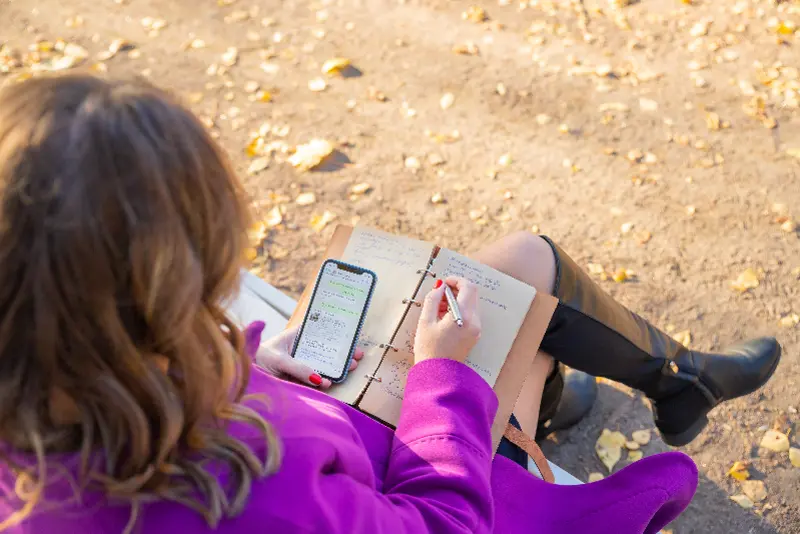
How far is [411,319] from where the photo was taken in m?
1.57

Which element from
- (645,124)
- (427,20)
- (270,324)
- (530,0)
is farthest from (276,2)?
(270,324)

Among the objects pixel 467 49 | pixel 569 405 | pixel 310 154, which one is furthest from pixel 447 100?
pixel 569 405

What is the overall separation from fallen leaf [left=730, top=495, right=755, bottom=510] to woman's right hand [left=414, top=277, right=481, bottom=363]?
122 cm

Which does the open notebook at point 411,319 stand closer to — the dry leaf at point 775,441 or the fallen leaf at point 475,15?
the dry leaf at point 775,441

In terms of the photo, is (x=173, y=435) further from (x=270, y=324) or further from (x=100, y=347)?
(x=270, y=324)

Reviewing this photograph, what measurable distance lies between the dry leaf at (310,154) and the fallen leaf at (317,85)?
1.42ft

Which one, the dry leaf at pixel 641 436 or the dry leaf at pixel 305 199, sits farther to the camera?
the dry leaf at pixel 305 199

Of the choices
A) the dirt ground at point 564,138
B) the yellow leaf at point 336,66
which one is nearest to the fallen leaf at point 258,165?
the dirt ground at point 564,138

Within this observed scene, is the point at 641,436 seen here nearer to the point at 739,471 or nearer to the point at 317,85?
the point at 739,471

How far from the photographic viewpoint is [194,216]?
78cm

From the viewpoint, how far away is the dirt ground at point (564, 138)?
97.9 inches

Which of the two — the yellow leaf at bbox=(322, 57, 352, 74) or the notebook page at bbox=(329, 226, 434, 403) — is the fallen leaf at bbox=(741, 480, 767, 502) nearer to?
the notebook page at bbox=(329, 226, 434, 403)

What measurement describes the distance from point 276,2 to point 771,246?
3.10 m

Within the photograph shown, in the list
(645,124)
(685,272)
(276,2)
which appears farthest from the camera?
(276,2)
